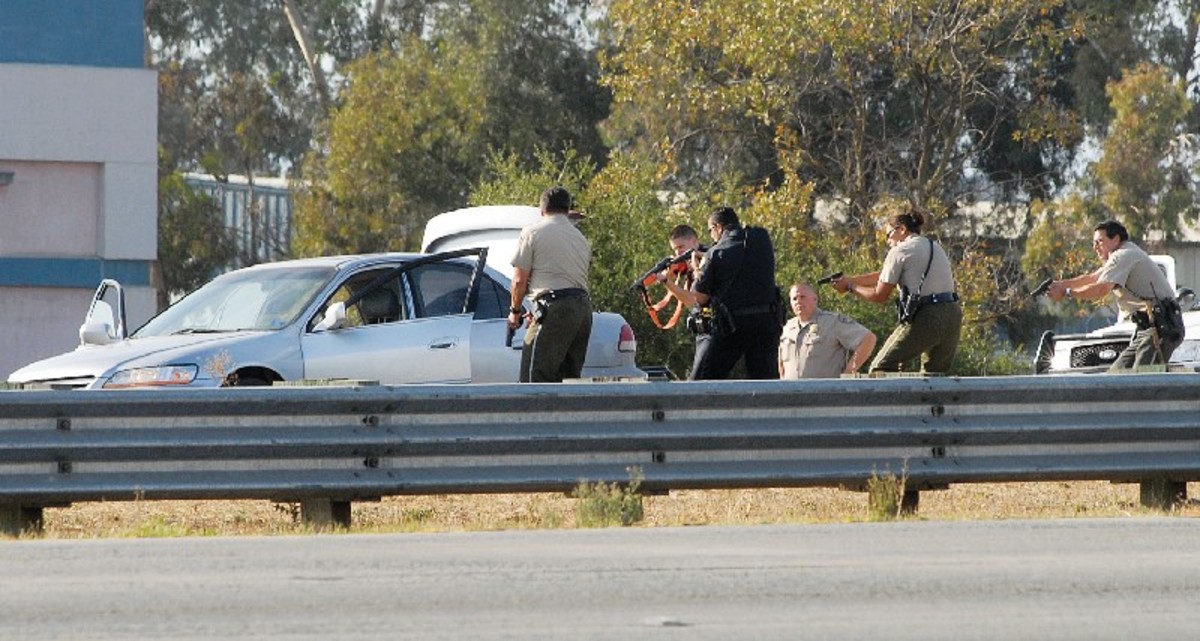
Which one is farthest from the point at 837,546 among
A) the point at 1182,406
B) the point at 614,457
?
the point at 1182,406

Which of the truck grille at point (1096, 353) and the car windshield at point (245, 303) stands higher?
the car windshield at point (245, 303)

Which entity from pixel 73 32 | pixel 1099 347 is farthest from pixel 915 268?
pixel 73 32

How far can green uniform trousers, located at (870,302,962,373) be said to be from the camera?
12859 millimetres

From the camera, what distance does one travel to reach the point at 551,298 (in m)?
12.7

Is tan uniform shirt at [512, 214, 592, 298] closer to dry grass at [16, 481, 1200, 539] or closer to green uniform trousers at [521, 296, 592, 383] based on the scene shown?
green uniform trousers at [521, 296, 592, 383]

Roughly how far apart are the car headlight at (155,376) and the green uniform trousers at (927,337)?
12.2 ft

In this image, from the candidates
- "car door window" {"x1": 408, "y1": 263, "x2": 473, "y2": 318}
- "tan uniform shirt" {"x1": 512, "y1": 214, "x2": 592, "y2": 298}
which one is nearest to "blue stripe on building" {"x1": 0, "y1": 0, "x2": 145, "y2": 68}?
"car door window" {"x1": 408, "y1": 263, "x2": 473, "y2": 318}

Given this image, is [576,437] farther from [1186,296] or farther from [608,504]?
[1186,296]

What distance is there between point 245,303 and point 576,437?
3.97 meters

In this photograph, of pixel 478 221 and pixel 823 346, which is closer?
pixel 823 346

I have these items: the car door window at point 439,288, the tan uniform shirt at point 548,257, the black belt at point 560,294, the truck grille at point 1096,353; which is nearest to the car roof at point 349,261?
the car door window at point 439,288

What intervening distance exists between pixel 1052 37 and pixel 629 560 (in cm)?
3247

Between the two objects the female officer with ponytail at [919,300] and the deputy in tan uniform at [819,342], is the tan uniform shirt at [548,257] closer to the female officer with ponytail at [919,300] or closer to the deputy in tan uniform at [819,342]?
the female officer with ponytail at [919,300]

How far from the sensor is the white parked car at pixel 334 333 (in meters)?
12.9
